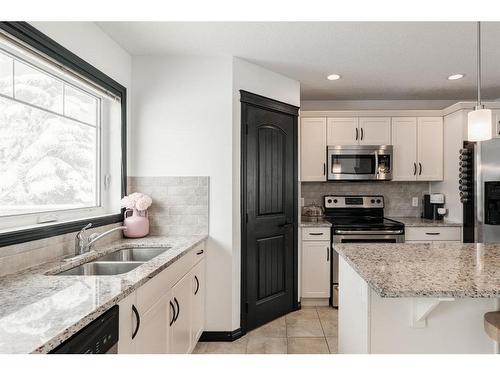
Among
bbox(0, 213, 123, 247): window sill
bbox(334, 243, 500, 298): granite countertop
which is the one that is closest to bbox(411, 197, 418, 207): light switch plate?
bbox(334, 243, 500, 298): granite countertop

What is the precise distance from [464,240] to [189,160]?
10.0ft

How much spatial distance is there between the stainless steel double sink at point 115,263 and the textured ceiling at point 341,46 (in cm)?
163

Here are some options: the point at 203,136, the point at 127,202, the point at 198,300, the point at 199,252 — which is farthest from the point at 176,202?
the point at 198,300

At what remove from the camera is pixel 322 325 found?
306cm

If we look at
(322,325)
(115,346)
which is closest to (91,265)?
(115,346)

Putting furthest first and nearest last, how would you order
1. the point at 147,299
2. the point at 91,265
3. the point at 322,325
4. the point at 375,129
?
the point at 375,129
the point at 322,325
the point at 91,265
the point at 147,299

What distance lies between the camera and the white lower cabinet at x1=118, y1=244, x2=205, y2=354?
141cm

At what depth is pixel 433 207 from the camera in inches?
154

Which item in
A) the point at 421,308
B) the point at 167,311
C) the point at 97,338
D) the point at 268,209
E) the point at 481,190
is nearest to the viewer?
the point at 97,338

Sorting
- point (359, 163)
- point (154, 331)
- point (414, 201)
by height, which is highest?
point (359, 163)

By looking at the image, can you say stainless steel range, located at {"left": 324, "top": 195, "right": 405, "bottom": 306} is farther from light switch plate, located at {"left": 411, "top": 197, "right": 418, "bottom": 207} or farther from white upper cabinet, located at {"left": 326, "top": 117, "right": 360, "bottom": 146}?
white upper cabinet, located at {"left": 326, "top": 117, "right": 360, "bottom": 146}

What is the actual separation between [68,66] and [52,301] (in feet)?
4.83

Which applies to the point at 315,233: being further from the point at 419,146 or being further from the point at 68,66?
the point at 68,66
